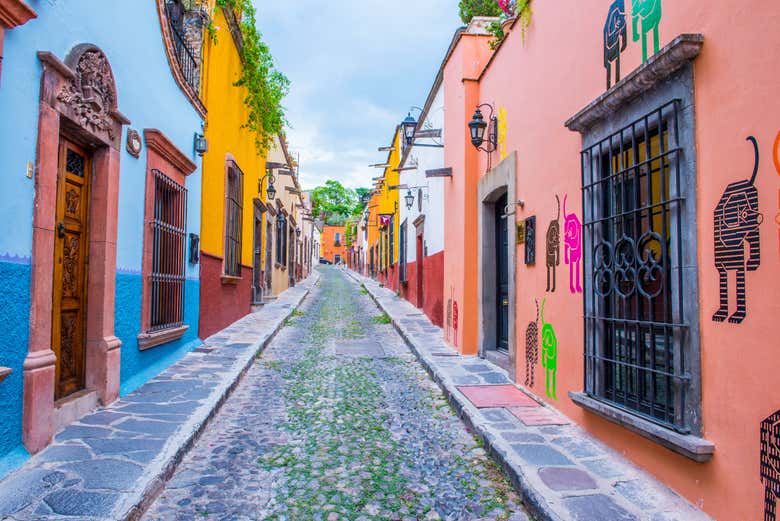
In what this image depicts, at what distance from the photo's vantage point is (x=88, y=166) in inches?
192

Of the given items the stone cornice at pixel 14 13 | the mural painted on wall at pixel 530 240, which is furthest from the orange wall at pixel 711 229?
the stone cornice at pixel 14 13

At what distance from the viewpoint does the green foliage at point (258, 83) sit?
10.4 meters

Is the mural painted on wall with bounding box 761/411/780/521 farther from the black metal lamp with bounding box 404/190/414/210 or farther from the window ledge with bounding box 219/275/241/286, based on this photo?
the black metal lamp with bounding box 404/190/414/210

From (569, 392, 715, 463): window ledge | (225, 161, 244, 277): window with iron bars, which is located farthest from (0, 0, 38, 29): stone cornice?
(225, 161, 244, 277): window with iron bars

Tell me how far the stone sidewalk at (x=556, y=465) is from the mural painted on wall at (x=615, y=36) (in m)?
2.79

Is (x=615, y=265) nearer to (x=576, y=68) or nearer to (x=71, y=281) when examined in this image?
(x=576, y=68)

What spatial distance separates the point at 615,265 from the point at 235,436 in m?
3.38

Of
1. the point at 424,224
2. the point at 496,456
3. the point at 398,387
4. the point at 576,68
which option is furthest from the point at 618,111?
the point at 424,224

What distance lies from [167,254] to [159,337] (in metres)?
1.14

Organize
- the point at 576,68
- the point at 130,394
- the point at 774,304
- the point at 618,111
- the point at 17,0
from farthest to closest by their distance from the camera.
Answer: the point at 130,394 < the point at 576,68 < the point at 618,111 < the point at 17,0 < the point at 774,304

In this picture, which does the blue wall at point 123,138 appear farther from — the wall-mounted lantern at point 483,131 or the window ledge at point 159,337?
the wall-mounted lantern at point 483,131

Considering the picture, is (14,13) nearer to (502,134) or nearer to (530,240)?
(530,240)

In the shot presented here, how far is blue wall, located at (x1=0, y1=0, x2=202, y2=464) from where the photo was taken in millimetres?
3404

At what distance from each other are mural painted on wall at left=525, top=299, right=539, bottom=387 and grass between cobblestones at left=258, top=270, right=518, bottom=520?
1.01 meters
